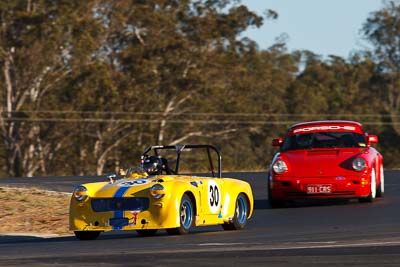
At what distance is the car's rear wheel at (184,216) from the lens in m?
14.0

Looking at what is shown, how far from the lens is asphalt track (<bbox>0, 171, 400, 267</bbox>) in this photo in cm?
1016

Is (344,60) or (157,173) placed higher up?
(344,60)

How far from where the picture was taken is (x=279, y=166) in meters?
18.7

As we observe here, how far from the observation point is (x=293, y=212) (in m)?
17.8

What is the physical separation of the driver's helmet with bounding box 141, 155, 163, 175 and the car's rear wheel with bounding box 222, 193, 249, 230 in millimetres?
1241

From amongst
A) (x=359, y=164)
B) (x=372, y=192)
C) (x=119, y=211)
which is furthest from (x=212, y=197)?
(x=372, y=192)

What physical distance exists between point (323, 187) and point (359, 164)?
0.69 metres

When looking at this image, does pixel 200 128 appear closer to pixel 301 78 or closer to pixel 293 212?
pixel 301 78

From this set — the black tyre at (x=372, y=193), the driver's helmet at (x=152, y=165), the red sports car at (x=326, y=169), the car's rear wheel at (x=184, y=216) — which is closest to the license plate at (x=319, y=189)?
the red sports car at (x=326, y=169)

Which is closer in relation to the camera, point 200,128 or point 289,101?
point 200,128

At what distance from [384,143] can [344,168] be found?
54729 millimetres

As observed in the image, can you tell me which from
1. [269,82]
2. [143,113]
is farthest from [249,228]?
[269,82]

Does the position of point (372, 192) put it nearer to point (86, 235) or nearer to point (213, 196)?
point (213, 196)

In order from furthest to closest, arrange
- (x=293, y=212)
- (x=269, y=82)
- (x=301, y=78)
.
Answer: (x=301, y=78), (x=269, y=82), (x=293, y=212)
